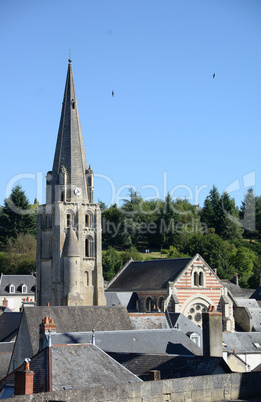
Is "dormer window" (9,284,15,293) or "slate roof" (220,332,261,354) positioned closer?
"slate roof" (220,332,261,354)

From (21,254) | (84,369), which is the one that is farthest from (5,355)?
(21,254)

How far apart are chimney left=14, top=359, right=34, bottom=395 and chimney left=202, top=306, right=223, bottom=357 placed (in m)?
8.79

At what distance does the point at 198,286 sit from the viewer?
54188 millimetres

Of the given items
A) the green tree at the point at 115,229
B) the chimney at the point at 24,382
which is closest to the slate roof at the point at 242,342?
the chimney at the point at 24,382

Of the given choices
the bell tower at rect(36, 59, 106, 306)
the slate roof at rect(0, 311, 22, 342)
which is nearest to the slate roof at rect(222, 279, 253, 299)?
the bell tower at rect(36, 59, 106, 306)

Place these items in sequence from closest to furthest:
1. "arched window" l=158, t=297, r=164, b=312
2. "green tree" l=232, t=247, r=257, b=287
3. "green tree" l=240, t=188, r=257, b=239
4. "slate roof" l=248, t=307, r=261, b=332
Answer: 1. "arched window" l=158, t=297, r=164, b=312
2. "slate roof" l=248, t=307, r=261, b=332
3. "green tree" l=232, t=247, r=257, b=287
4. "green tree" l=240, t=188, r=257, b=239

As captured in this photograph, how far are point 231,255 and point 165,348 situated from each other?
69619 millimetres

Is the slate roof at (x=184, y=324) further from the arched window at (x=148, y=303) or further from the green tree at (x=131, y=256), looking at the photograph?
the green tree at (x=131, y=256)

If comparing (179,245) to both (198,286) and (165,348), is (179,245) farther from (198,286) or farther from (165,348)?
(165,348)

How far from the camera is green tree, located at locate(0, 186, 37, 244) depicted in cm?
9756

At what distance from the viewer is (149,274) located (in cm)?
5706

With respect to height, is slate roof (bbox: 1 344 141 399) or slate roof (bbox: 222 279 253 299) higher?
slate roof (bbox: 1 344 141 399)

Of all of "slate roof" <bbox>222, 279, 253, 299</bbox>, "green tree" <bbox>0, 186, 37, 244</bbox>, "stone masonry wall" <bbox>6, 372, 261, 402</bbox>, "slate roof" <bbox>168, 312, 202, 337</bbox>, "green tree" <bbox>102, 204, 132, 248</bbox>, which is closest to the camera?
"stone masonry wall" <bbox>6, 372, 261, 402</bbox>

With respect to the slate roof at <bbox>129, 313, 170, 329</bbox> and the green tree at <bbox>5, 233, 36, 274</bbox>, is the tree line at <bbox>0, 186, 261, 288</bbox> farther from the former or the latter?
the slate roof at <bbox>129, 313, 170, 329</bbox>
